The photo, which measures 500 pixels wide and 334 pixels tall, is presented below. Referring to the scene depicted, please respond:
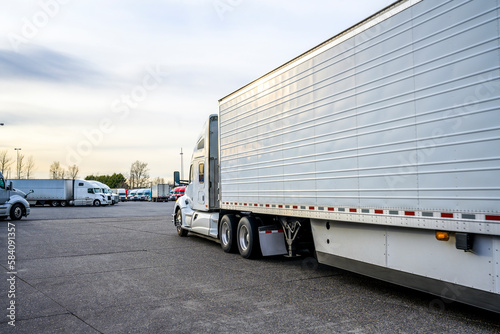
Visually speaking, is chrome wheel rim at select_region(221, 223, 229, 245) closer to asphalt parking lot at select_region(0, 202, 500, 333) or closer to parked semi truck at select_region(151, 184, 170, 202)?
asphalt parking lot at select_region(0, 202, 500, 333)

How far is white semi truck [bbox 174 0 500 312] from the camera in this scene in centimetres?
476

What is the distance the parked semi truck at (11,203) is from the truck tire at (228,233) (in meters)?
15.7

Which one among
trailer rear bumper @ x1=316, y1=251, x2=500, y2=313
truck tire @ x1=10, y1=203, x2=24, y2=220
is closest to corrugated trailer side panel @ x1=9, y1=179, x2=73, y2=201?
truck tire @ x1=10, y1=203, x2=24, y2=220

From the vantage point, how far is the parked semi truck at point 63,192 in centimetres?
4506

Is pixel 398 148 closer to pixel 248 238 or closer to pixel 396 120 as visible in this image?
pixel 396 120

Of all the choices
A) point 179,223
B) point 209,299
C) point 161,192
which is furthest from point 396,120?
point 161,192

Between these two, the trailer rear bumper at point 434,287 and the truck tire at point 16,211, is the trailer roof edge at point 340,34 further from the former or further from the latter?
the truck tire at point 16,211

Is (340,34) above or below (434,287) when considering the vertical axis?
above

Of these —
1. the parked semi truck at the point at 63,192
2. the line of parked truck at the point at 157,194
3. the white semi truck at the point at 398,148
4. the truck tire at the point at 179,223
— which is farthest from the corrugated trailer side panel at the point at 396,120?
the line of parked truck at the point at 157,194

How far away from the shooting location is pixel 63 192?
151 feet

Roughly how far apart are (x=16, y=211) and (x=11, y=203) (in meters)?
0.73

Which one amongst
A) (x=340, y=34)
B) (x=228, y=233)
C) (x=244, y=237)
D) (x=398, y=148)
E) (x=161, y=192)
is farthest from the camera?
(x=161, y=192)

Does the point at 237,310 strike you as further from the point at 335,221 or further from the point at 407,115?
the point at 407,115

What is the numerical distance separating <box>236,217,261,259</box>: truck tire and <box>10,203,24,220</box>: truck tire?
17971 millimetres
